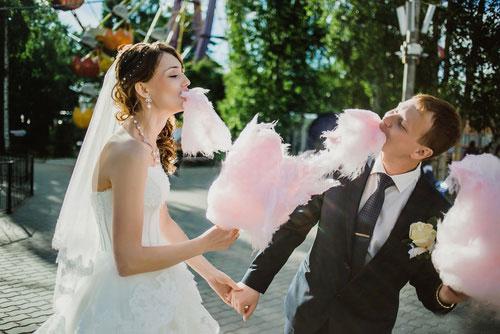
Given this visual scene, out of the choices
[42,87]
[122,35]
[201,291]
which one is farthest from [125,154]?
[42,87]

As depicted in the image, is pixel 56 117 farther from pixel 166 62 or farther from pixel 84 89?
pixel 166 62

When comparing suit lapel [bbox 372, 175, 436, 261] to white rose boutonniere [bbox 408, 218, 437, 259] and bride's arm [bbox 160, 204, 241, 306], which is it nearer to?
white rose boutonniere [bbox 408, 218, 437, 259]

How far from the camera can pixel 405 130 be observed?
7.37ft

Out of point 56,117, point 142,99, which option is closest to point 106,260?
point 142,99

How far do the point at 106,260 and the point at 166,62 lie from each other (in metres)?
0.94

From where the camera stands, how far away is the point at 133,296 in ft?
6.69

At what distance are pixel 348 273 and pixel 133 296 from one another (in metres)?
0.97

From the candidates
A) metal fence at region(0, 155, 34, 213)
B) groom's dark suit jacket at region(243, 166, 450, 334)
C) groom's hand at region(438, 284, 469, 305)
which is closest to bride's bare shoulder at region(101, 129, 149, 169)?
groom's dark suit jacket at region(243, 166, 450, 334)

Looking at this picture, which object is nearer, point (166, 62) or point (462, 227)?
point (462, 227)

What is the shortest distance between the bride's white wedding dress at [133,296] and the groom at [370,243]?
0.29 metres

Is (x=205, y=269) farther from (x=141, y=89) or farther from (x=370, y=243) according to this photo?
(x=141, y=89)

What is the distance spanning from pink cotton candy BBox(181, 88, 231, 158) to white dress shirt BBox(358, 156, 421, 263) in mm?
714

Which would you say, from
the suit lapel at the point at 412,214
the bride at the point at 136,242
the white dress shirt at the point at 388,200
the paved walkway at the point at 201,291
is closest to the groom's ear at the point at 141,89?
the bride at the point at 136,242

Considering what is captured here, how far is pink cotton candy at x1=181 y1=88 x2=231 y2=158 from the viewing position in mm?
2188
